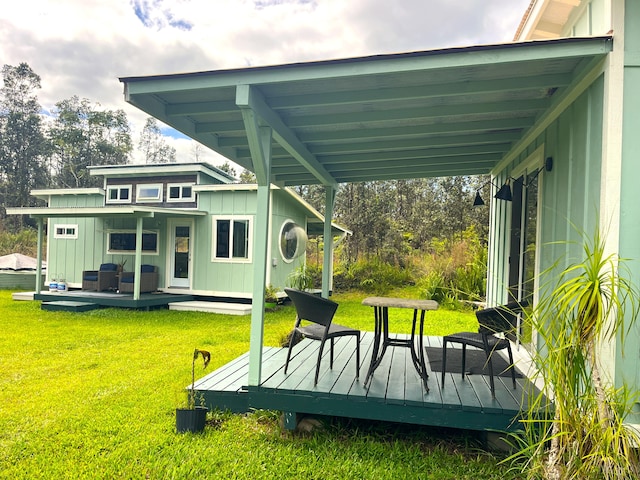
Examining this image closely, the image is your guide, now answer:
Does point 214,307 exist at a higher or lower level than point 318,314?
lower

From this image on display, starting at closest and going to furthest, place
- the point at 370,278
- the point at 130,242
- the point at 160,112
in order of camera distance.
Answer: the point at 160,112, the point at 130,242, the point at 370,278

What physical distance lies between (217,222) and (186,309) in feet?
7.40

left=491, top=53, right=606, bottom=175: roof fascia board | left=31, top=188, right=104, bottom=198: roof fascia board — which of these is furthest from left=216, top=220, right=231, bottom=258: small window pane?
left=491, top=53, right=606, bottom=175: roof fascia board

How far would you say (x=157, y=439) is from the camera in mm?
2873

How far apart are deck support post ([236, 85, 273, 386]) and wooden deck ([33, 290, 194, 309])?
268 inches

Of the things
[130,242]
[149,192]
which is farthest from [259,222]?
[149,192]

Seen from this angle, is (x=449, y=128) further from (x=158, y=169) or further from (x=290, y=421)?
(x=158, y=169)

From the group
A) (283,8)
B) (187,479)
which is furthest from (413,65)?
(283,8)

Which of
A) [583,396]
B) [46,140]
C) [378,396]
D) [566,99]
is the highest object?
[46,140]

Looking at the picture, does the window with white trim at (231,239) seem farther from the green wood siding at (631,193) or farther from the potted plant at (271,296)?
the green wood siding at (631,193)

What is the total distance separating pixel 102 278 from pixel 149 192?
8.81ft

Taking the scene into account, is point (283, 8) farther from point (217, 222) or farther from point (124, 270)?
point (124, 270)

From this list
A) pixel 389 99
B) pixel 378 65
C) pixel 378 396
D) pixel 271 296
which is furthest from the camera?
pixel 271 296

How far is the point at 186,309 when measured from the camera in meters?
9.45
